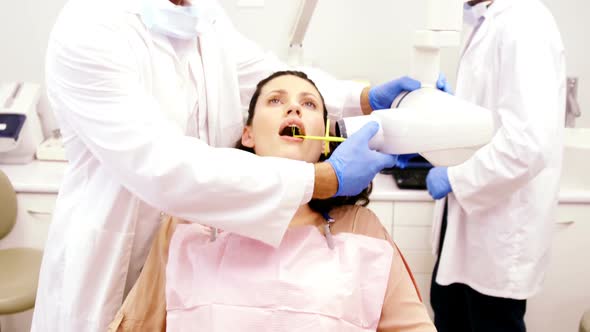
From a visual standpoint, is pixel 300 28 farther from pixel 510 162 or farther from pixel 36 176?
pixel 36 176

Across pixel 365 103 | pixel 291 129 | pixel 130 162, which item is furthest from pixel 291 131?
pixel 130 162

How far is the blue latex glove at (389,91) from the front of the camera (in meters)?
1.23

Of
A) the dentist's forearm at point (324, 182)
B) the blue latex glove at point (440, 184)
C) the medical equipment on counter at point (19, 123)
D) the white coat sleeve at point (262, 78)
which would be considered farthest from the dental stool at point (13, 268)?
A: the blue latex glove at point (440, 184)

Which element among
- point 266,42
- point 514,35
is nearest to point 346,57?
point 266,42

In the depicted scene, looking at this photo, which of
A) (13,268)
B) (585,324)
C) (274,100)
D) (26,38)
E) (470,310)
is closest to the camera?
(274,100)

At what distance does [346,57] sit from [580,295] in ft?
4.79

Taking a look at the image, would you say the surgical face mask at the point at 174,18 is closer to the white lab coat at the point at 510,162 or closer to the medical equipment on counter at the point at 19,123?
the white lab coat at the point at 510,162

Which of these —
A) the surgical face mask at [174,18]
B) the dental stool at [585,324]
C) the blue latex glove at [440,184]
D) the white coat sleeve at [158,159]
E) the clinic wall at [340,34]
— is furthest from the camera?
the clinic wall at [340,34]

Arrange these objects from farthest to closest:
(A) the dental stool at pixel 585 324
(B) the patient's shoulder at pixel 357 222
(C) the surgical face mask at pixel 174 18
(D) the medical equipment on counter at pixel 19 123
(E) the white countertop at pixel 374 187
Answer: (D) the medical equipment on counter at pixel 19 123 < (E) the white countertop at pixel 374 187 < (A) the dental stool at pixel 585 324 < (B) the patient's shoulder at pixel 357 222 < (C) the surgical face mask at pixel 174 18

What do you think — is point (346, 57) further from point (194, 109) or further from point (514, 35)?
point (194, 109)

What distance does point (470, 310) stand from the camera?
1.90 meters

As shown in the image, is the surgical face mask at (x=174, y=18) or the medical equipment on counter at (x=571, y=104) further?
the medical equipment on counter at (x=571, y=104)

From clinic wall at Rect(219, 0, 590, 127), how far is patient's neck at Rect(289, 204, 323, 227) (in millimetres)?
1316

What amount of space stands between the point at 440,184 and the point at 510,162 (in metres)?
0.26
